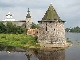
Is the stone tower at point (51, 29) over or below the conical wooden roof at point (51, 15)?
below

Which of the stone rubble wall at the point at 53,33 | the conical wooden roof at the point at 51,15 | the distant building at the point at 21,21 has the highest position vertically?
the distant building at the point at 21,21

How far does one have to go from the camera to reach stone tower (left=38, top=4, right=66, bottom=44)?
42656 mm

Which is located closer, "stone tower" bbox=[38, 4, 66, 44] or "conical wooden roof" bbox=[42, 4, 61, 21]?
"stone tower" bbox=[38, 4, 66, 44]

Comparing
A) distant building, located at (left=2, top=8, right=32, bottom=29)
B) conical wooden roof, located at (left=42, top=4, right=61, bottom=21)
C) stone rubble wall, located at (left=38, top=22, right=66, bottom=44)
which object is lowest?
stone rubble wall, located at (left=38, top=22, right=66, bottom=44)

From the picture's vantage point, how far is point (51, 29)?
42.8m

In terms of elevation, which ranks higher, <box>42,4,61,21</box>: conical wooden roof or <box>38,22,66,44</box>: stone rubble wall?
<box>42,4,61,21</box>: conical wooden roof

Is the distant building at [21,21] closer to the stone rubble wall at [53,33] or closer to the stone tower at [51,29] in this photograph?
the stone tower at [51,29]

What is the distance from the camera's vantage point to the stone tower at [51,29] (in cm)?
4266

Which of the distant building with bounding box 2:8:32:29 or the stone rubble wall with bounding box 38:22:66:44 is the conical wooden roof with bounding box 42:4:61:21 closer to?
the stone rubble wall with bounding box 38:22:66:44

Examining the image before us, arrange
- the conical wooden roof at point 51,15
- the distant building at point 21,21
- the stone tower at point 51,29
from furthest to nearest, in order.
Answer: the distant building at point 21,21 → the conical wooden roof at point 51,15 → the stone tower at point 51,29

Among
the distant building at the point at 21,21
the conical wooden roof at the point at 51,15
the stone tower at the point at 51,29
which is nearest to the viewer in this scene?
the stone tower at the point at 51,29

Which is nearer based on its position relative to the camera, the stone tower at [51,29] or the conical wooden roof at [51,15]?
the stone tower at [51,29]

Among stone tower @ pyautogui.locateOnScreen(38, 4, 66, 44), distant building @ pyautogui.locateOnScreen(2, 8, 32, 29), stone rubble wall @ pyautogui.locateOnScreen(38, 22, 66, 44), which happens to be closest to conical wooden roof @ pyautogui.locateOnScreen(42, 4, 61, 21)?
stone tower @ pyautogui.locateOnScreen(38, 4, 66, 44)

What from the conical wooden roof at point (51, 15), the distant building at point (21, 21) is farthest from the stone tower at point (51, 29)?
the distant building at point (21, 21)
